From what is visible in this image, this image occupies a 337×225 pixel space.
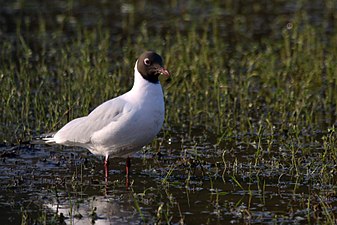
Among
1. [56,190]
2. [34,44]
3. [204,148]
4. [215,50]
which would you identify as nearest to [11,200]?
[56,190]

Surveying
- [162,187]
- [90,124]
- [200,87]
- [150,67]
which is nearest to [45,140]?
[90,124]

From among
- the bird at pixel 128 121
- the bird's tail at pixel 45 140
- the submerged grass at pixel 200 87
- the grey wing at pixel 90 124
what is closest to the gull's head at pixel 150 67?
the bird at pixel 128 121

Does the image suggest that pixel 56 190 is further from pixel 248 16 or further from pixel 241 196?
pixel 248 16

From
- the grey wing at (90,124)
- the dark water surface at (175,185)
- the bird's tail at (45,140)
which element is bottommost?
the dark water surface at (175,185)

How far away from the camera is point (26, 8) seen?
2061 centimetres

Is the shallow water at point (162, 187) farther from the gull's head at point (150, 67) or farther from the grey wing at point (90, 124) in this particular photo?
the gull's head at point (150, 67)

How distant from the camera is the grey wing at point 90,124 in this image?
31.6 ft

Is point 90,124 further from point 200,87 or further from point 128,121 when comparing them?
point 200,87

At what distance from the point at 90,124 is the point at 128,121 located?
63 cm

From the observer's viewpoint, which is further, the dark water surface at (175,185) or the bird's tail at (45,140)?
the bird's tail at (45,140)

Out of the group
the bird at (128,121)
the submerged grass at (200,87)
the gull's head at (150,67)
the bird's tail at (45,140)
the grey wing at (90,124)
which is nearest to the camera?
the bird at (128,121)

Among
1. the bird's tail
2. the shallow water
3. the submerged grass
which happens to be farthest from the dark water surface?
the submerged grass

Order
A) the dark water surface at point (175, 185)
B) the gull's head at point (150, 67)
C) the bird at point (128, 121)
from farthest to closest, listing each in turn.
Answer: the gull's head at point (150, 67) → the bird at point (128, 121) → the dark water surface at point (175, 185)

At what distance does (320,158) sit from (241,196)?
1685 mm
